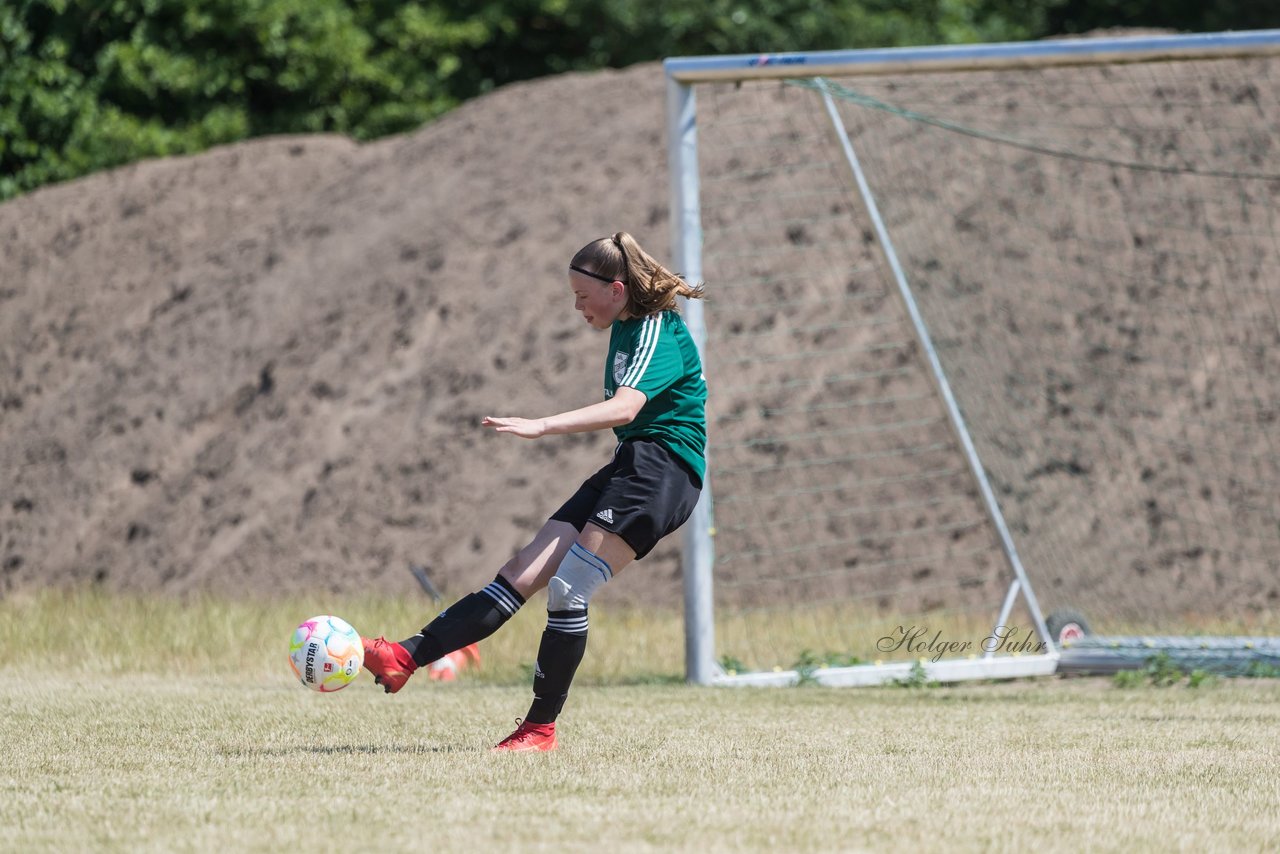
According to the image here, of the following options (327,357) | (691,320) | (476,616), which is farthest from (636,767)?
(327,357)

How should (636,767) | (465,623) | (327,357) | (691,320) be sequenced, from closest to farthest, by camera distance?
(636,767)
(465,623)
(691,320)
(327,357)

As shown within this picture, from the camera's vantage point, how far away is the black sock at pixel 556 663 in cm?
470

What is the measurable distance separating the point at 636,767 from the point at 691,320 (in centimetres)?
360

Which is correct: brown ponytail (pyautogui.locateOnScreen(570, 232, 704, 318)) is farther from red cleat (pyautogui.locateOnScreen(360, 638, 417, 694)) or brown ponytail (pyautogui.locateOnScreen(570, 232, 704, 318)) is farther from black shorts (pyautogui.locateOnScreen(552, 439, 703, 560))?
red cleat (pyautogui.locateOnScreen(360, 638, 417, 694))

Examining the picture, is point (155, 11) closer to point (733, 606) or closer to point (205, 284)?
point (205, 284)

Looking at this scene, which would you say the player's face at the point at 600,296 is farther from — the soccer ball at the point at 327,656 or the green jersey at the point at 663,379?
the soccer ball at the point at 327,656

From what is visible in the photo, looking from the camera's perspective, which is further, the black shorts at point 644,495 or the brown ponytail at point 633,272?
the brown ponytail at point 633,272

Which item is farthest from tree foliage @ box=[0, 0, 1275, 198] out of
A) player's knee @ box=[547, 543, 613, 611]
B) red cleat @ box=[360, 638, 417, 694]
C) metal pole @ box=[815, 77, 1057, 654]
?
player's knee @ box=[547, 543, 613, 611]

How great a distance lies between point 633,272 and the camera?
4.82m

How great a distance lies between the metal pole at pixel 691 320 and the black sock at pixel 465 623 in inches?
106

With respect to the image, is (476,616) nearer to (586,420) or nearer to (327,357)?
(586,420)

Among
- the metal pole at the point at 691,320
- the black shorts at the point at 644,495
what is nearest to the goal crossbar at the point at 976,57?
the metal pole at the point at 691,320

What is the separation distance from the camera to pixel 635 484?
4.72m

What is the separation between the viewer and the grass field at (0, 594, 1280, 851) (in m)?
3.46
